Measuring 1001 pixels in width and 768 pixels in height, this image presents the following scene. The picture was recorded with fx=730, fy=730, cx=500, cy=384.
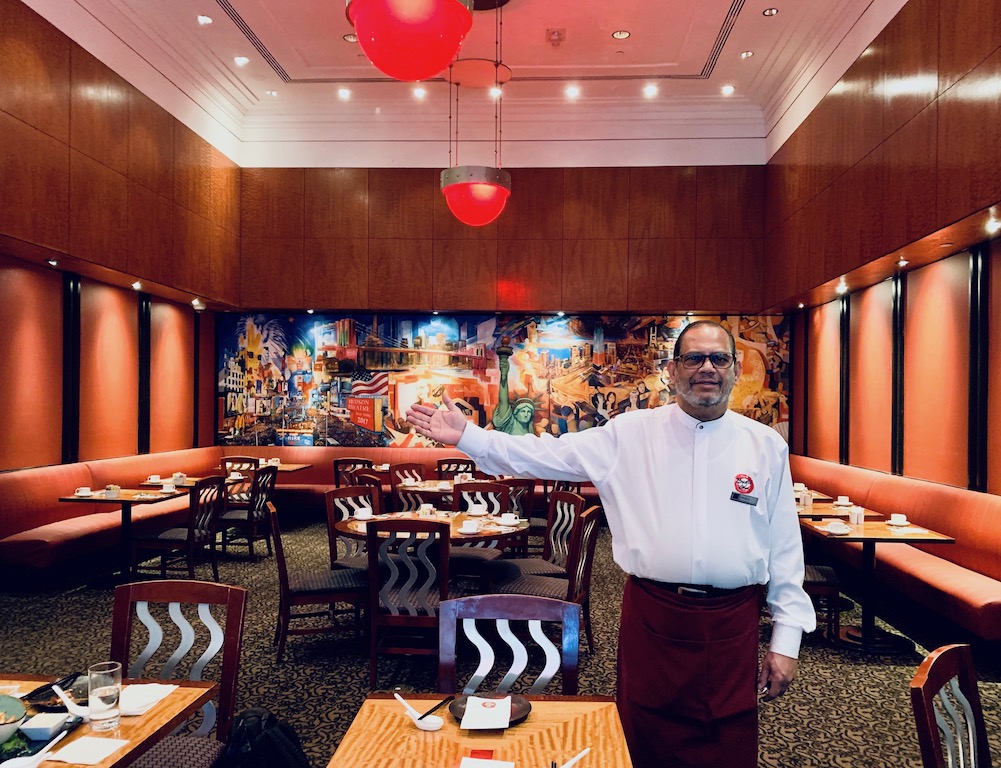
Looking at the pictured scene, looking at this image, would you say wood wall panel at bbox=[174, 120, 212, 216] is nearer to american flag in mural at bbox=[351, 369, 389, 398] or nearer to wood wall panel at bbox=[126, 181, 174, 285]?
wood wall panel at bbox=[126, 181, 174, 285]

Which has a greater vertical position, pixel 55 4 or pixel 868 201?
pixel 55 4

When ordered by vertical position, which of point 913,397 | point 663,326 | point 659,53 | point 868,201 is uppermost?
point 659,53

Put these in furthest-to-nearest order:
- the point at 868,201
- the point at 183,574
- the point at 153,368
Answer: the point at 153,368, the point at 183,574, the point at 868,201

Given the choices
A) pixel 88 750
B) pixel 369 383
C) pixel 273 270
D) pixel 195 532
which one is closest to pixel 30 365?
pixel 195 532

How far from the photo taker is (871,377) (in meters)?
7.17

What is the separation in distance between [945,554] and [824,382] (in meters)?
3.10

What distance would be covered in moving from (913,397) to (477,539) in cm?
415

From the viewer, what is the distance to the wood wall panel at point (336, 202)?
9.38 m

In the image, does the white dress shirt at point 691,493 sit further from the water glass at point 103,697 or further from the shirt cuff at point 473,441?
the water glass at point 103,697

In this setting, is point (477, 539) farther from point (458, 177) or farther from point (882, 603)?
point (882, 603)

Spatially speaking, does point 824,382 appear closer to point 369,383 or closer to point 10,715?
point 369,383

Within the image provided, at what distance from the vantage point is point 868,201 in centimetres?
573

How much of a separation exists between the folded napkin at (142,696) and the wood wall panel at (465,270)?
7.40m

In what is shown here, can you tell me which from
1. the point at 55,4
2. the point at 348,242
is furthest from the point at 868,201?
the point at 55,4
